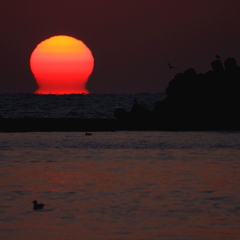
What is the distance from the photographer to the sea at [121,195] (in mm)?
18062

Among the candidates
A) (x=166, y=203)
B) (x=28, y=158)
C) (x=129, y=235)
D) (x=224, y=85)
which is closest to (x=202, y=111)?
(x=224, y=85)

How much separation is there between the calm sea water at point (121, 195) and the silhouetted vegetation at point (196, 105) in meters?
34.9

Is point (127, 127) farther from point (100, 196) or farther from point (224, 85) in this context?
point (100, 196)

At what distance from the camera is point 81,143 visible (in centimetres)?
5691

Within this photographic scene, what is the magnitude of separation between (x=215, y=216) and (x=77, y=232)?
190 inches

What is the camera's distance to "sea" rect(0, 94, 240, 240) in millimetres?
18062

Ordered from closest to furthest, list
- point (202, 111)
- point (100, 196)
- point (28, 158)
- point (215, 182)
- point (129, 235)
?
point (129, 235) → point (100, 196) → point (215, 182) → point (28, 158) → point (202, 111)

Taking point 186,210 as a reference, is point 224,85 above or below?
above

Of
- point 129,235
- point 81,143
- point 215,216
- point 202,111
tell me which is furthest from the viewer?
point 202,111

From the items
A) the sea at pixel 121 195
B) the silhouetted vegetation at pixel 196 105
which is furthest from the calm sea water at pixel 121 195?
the silhouetted vegetation at pixel 196 105

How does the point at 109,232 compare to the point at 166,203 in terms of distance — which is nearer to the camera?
the point at 109,232

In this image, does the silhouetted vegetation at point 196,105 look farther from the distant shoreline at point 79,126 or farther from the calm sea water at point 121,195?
the calm sea water at point 121,195

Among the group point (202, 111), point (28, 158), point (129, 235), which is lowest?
point (129, 235)

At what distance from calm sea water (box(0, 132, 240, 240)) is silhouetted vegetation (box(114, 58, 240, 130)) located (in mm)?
34931
